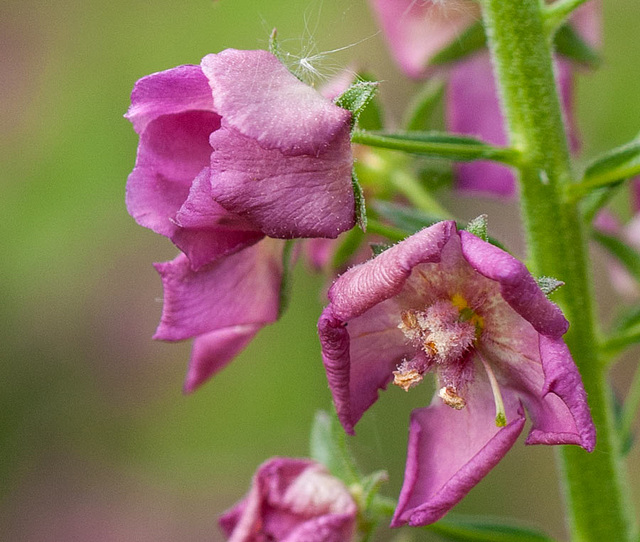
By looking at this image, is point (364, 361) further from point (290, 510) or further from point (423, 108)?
point (423, 108)

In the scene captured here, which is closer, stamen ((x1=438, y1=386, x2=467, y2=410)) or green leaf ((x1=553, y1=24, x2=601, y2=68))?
stamen ((x1=438, y1=386, x2=467, y2=410))

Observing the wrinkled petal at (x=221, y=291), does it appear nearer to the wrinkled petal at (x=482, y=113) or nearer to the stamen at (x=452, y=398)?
the stamen at (x=452, y=398)

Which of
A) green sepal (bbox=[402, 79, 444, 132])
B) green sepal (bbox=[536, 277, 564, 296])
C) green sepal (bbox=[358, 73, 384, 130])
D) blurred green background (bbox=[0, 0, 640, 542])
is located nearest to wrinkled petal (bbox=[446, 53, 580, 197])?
green sepal (bbox=[402, 79, 444, 132])

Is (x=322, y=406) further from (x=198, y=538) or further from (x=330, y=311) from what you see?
(x=330, y=311)

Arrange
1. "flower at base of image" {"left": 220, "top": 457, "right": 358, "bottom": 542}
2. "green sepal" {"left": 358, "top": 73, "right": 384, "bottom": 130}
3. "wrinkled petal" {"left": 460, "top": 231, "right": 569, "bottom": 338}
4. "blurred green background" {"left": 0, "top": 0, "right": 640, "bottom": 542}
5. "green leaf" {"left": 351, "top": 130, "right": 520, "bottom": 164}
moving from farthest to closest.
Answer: "blurred green background" {"left": 0, "top": 0, "right": 640, "bottom": 542} → "green sepal" {"left": 358, "top": 73, "right": 384, "bottom": 130} → "flower at base of image" {"left": 220, "top": 457, "right": 358, "bottom": 542} → "green leaf" {"left": 351, "top": 130, "right": 520, "bottom": 164} → "wrinkled petal" {"left": 460, "top": 231, "right": 569, "bottom": 338}

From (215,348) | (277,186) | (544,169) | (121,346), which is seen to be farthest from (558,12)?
(121,346)

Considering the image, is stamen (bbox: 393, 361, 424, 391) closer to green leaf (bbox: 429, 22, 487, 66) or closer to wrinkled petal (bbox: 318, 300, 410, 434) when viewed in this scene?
wrinkled petal (bbox: 318, 300, 410, 434)
